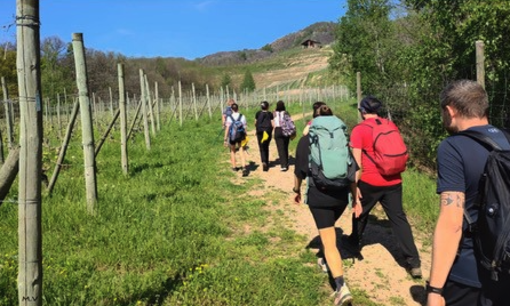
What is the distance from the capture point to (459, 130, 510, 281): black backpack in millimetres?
1750

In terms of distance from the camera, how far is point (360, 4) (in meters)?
26.3

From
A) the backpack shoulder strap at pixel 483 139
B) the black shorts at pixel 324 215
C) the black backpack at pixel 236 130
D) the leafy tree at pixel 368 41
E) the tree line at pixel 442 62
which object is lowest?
the black shorts at pixel 324 215

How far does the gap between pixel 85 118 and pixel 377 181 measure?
4121 mm

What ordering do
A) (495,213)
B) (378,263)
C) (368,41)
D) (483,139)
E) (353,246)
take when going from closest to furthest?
(495,213) < (483,139) < (378,263) < (353,246) < (368,41)

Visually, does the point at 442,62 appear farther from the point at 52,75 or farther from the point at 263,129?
the point at 52,75

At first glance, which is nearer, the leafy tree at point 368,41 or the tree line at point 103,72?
the leafy tree at point 368,41

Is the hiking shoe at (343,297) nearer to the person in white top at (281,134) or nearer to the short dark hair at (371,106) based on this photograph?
the short dark hair at (371,106)

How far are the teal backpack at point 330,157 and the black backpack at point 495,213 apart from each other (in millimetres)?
1753

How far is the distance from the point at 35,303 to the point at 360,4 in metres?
27.5

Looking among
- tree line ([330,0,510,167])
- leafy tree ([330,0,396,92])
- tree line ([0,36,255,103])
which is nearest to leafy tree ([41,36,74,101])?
tree line ([0,36,255,103])

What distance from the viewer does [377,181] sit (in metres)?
4.28

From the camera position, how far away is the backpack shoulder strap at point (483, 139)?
191 cm

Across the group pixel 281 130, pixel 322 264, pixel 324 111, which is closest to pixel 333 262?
pixel 322 264

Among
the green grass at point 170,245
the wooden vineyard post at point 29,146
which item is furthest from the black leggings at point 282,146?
the wooden vineyard post at point 29,146
